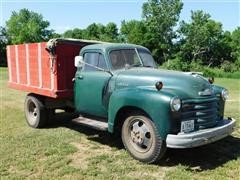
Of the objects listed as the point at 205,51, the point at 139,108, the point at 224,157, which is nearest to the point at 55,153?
the point at 139,108

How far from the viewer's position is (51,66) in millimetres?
8992

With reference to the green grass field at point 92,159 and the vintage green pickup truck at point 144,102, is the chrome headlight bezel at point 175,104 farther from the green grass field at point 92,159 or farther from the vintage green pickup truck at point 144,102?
the green grass field at point 92,159

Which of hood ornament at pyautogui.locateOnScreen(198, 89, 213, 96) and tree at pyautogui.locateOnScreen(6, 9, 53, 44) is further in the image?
tree at pyautogui.locateOnScreen(6, 9, 53, 44)

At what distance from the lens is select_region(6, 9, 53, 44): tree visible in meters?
81.4

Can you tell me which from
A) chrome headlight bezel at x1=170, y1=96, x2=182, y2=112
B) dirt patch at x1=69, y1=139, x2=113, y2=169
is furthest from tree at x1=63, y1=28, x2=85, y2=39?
chrome headlight bezel at x1=170, y1=96, x2=182, y2=112

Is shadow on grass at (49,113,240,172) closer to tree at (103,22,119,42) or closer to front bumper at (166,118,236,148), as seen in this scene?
front bumper at (166,118,236,148)

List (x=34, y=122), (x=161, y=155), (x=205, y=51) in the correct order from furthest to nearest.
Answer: (x=205, y=51), (x=34, y=122), (x=161, y=155)

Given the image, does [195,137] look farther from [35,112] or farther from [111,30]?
[111,30]

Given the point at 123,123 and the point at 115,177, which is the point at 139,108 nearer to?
the point at 123,123

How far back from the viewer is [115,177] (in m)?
6.08

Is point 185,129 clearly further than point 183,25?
No

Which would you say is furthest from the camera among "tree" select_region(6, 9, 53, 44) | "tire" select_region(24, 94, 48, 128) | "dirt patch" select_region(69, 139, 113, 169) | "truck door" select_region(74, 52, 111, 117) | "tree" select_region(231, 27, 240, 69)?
"tree" select_region(6, 9, 53, 44)

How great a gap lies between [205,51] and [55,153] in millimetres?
73253

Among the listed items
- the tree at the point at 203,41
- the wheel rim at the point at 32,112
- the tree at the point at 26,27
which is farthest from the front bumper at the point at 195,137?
the tree at the point at 26,27
